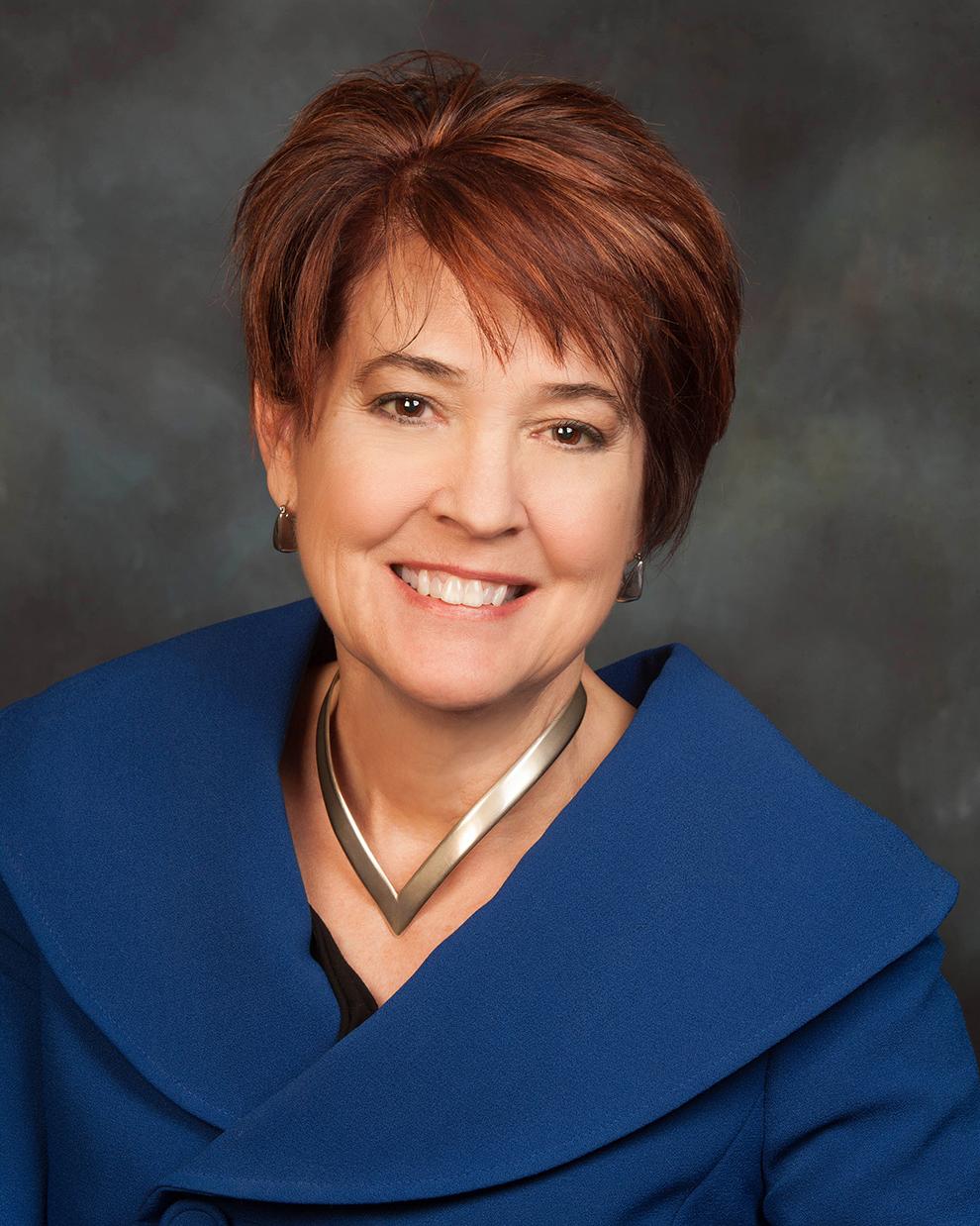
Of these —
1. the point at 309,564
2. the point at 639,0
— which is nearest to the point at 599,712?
the point at 309,564

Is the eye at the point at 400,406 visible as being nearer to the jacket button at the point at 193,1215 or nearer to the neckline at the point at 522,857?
the neckline at the point at 522,857

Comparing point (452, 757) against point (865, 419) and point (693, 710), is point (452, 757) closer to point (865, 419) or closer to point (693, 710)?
point (693, 710)

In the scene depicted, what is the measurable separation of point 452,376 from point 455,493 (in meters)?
0.14

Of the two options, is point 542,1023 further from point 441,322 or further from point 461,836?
point 441,322

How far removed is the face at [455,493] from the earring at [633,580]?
0.35 feet

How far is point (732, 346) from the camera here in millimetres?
2324

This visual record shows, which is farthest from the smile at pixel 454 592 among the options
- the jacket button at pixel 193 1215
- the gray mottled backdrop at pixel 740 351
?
the gray mottled backdrop at pixel 740 351

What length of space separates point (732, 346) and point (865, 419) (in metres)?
1.67

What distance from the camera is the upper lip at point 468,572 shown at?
2.24 metres

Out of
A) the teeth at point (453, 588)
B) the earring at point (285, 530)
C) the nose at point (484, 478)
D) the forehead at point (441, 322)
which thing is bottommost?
the earring at point (285, 530)

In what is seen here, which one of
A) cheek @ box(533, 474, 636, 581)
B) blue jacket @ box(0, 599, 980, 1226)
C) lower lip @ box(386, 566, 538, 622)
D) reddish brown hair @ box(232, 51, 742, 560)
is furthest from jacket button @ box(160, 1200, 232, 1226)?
reddish brown hair @ box(232, 51, 742, 560)

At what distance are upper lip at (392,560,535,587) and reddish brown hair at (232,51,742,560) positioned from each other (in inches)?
9.3

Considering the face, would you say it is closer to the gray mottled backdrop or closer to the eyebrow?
the eyebrow

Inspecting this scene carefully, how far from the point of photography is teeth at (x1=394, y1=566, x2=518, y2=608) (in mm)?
2273
